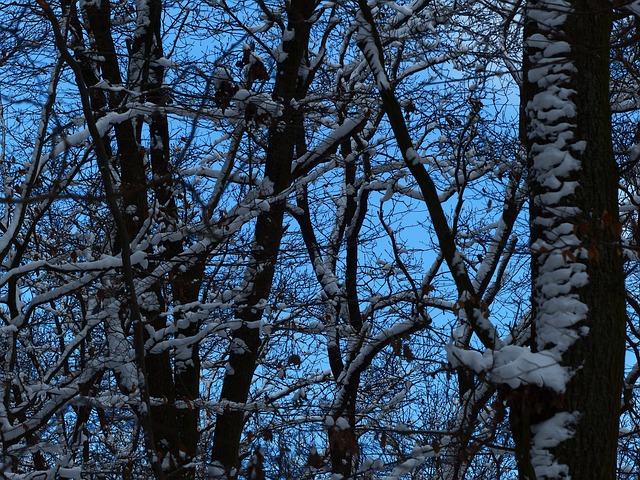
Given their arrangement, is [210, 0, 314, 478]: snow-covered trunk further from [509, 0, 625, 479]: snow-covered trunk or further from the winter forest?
[509, 0, 625, 479]: snow-covered trunk

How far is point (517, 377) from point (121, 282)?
155 inches

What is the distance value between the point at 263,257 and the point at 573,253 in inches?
142

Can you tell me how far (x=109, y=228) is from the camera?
7.30 meters

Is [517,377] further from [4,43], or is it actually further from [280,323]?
[4,43]

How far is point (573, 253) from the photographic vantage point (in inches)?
163

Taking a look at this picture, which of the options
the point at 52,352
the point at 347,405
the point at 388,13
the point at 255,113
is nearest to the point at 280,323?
the point at 347,405

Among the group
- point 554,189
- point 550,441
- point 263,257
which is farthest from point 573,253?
point 263,257

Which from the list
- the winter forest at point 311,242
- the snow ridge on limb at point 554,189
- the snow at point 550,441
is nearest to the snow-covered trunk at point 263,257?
the winter forest at point 311,242

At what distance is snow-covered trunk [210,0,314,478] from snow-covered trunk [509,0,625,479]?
3.13 metres

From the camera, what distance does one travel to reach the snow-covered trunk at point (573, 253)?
12.8ft

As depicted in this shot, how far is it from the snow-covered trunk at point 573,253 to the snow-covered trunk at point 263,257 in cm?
313

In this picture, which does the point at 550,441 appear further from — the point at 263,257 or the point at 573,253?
the point at 263,257

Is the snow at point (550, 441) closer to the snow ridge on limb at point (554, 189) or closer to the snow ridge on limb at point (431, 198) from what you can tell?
the snow ridge on limb at point (554, 189)

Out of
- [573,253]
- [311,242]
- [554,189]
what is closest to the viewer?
[573,253]
